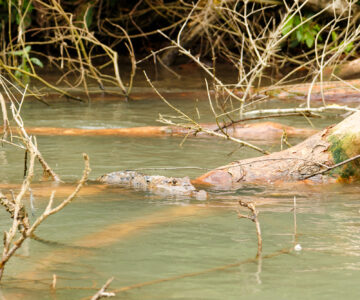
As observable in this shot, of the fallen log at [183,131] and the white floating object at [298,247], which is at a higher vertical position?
the fallen log at [183,131]

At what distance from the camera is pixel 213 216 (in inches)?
172

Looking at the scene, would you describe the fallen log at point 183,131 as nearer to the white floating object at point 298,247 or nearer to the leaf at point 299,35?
the white floating object at point 298,247

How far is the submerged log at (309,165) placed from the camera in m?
5.23

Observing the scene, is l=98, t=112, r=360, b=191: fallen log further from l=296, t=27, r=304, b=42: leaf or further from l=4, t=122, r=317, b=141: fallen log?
l=296, t=27, r=304, b=42: leaf

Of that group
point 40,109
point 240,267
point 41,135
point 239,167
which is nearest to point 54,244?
point 240,267

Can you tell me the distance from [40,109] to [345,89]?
Result: 13.5 ft

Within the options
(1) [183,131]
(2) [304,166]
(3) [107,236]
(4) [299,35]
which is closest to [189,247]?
(3) [107,236]

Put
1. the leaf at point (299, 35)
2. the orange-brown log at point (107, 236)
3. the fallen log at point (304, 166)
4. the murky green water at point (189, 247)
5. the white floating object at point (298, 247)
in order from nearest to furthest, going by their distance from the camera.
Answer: the murky green water at point (189, 247), the orange-brown log at point (107, 236), the white floating object at point (298, 247), the fallen log at point (304, 166), the leaf at point (299, 35)

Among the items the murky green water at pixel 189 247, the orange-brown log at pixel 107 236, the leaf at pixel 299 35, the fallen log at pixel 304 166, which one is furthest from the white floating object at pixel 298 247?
the leaf at pixel 299 35

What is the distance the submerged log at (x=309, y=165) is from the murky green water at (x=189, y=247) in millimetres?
172

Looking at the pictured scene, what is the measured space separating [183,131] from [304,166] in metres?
2.45

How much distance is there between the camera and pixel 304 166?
5.28 m

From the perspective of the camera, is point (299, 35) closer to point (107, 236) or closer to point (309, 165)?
point (309, 165)

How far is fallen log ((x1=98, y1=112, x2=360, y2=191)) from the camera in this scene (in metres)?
5.21
